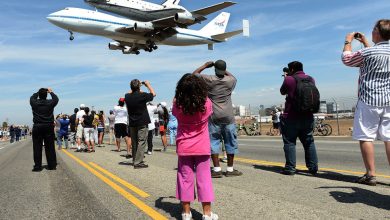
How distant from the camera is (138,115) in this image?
8188 millimetres

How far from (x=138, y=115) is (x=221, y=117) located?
2520 millimetres

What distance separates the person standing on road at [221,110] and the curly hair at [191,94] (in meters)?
2.21

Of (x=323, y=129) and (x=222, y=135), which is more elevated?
(x=222, y=135)

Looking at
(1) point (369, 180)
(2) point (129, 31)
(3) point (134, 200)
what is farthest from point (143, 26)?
(1) point (369, 180)

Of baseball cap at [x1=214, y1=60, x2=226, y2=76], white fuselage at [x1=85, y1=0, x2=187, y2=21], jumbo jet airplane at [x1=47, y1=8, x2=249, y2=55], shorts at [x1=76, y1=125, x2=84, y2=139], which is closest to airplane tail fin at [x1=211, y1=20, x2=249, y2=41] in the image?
→ jumbo jet airplane at [x1=47, y1=8, x2=249, y2=55]

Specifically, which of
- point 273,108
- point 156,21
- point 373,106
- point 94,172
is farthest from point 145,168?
point 156,21

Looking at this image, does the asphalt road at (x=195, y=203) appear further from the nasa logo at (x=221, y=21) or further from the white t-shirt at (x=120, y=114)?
the nasa logo at (x=221, y=21)

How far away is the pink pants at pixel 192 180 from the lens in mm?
3801

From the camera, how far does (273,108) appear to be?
2417 cm

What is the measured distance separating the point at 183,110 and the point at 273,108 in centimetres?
2094

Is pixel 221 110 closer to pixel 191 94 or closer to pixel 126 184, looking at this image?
pixel 126 184

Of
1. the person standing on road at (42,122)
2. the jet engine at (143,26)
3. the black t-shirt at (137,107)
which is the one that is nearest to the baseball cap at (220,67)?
the black t-shirt at (137,107)

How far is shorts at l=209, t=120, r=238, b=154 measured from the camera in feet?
20.9

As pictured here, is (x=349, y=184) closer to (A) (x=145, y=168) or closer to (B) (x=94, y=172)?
(A) (x=145, y=168)
